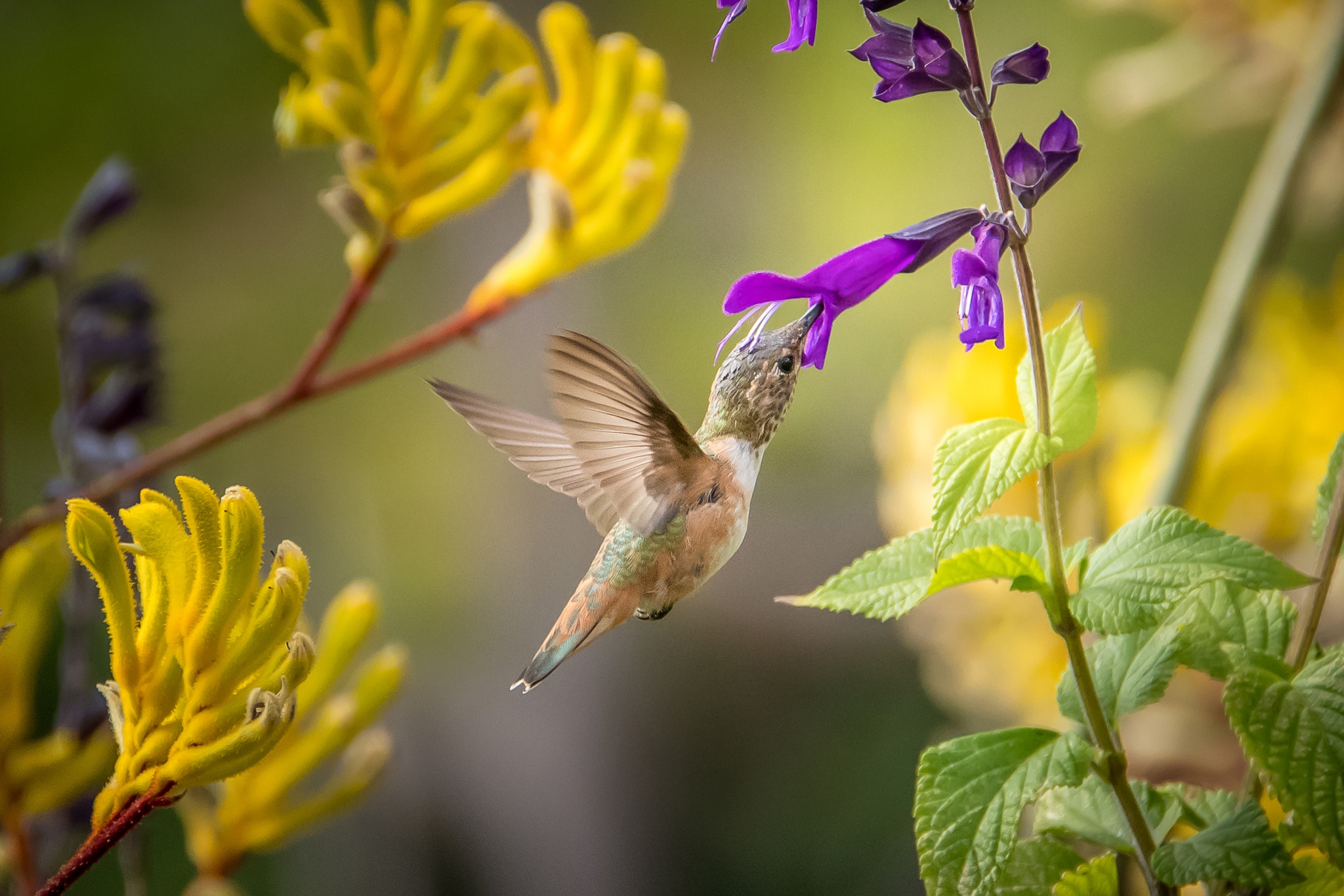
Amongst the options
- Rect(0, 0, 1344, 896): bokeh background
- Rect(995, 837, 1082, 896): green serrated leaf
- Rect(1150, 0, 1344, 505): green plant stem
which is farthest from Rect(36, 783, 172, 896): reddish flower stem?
Rect(0, 0, 1344, 896): bokeh background

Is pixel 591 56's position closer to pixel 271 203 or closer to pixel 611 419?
pixel 611 419

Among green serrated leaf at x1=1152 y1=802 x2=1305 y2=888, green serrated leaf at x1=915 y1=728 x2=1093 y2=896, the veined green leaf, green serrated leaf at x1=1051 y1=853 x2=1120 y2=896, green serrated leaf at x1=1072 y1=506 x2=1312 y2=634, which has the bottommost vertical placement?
the veined green leaf

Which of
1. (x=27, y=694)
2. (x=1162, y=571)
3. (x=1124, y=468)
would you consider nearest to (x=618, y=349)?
(x=1124, y=468)

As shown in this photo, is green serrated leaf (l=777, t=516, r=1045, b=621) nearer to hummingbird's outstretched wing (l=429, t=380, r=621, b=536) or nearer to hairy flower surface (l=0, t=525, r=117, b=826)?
hummingbird's outstretched wing (l=429, t=380, r=621, b=536)

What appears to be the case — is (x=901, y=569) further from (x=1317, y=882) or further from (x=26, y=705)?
(x=26, y=705)

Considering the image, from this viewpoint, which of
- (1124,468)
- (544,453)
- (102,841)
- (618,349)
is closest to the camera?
(102,841)

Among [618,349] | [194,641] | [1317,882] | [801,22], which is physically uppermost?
[618,349]

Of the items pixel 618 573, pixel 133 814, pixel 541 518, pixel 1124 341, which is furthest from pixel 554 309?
pixel 133 814
